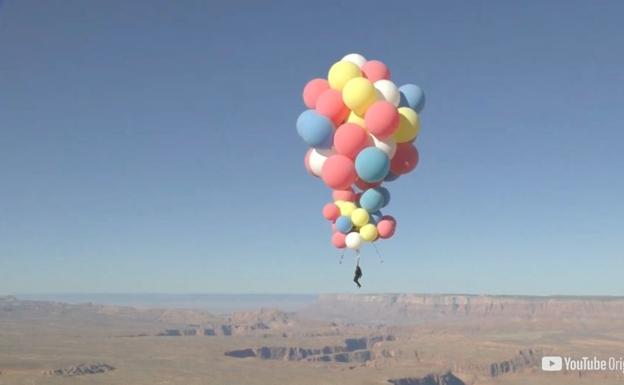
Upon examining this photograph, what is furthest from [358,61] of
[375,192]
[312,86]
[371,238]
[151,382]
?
[151,382]

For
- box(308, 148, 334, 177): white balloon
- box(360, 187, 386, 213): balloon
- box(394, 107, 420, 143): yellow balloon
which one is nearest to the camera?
box(394, 107, 420, 143): yellow balloon

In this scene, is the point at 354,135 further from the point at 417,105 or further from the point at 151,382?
the point at 151,382

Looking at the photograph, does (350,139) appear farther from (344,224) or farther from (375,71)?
(344,224)

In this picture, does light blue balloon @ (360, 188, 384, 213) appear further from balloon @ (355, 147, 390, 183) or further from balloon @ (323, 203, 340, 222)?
balloon @ (355, 147, 390, 183)

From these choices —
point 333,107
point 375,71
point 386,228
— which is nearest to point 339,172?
point 333,107

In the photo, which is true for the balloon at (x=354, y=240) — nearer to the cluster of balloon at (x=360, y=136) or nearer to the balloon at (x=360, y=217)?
the cluster of balloon at (x=360, y=136)

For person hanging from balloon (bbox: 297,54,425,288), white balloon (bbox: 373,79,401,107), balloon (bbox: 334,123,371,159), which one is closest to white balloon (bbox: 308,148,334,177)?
person hanging from balloon (bbox: 297,54,425,288)
